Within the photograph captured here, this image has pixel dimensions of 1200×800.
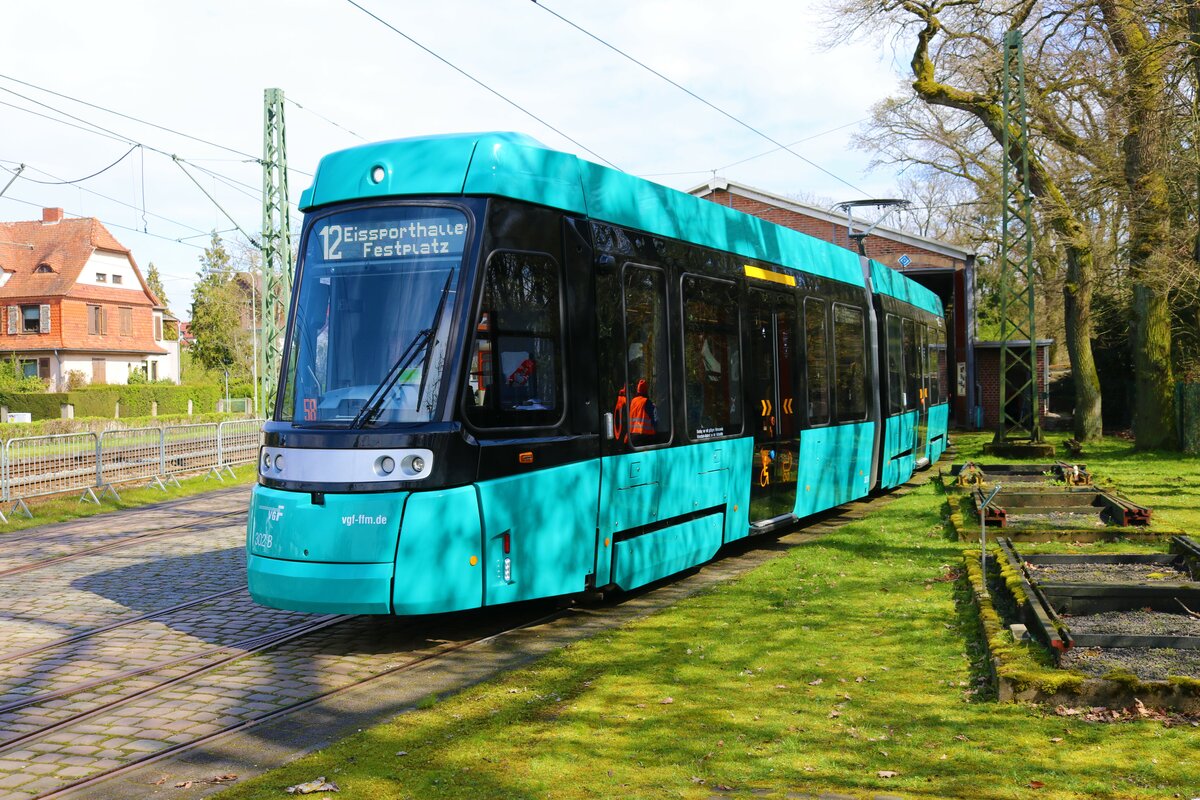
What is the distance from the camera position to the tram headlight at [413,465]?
742 cm

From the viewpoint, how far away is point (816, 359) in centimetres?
1384

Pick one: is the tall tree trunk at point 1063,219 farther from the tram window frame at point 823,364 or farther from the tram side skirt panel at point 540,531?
the tram side skirt panel at point 540,531

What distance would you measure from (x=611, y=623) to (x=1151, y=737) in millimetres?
4489

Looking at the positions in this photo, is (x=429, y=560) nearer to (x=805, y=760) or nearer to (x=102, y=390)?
(x=805, y=760)

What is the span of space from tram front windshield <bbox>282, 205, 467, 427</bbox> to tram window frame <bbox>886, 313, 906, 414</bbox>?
11235mm

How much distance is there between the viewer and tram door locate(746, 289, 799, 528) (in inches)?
465

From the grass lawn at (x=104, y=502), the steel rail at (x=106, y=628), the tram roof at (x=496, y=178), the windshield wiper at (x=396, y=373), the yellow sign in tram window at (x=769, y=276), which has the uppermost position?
the tram roof at (x=496, y=178)

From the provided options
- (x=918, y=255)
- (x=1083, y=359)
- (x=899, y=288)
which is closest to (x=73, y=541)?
(x=899, y=288)

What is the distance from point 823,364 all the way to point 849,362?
4.33 ft

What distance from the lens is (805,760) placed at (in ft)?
17.9

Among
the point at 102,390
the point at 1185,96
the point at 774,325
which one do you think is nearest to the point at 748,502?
the point at 774,325

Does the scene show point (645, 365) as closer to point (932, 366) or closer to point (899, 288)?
point (899, 288)

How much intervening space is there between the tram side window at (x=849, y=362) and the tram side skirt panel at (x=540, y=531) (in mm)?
6735

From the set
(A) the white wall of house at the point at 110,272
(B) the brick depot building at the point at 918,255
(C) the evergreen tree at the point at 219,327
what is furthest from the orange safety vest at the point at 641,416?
(C) the evergreen tree at the point at 219,327
